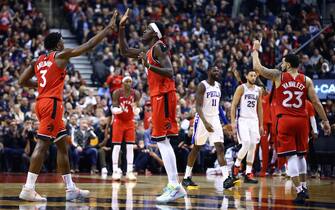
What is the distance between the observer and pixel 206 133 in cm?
1348

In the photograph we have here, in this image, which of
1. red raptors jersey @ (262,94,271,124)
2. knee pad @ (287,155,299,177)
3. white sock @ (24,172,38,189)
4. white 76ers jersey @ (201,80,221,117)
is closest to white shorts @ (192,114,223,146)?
white 76ers jersey @ (201,80,221,117)

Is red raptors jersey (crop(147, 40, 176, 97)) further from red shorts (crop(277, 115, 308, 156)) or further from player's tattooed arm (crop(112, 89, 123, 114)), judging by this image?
player's tattooed arm (crop(112, 89, 123, 114))

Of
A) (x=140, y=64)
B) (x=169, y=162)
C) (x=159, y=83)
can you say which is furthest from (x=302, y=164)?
(x=140, y=64)

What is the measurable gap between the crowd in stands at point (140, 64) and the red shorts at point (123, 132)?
3.02m

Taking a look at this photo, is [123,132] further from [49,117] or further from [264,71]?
[49,117]

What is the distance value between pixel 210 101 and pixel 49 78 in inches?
169

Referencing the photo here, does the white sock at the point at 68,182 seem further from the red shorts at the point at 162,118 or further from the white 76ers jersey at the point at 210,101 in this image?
the white 76ers jersey at the point at 210,101

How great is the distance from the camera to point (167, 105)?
10008mm

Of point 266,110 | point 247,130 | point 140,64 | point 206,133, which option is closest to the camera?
point 206,133

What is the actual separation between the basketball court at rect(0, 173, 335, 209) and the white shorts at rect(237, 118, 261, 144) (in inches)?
46.9

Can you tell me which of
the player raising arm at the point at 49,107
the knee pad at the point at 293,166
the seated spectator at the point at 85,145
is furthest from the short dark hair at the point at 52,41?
the seated spectator at the point at 85,145

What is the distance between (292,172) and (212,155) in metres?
9.60

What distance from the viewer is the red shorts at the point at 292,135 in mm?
10633

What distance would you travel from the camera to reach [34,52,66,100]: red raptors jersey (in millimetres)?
9922
